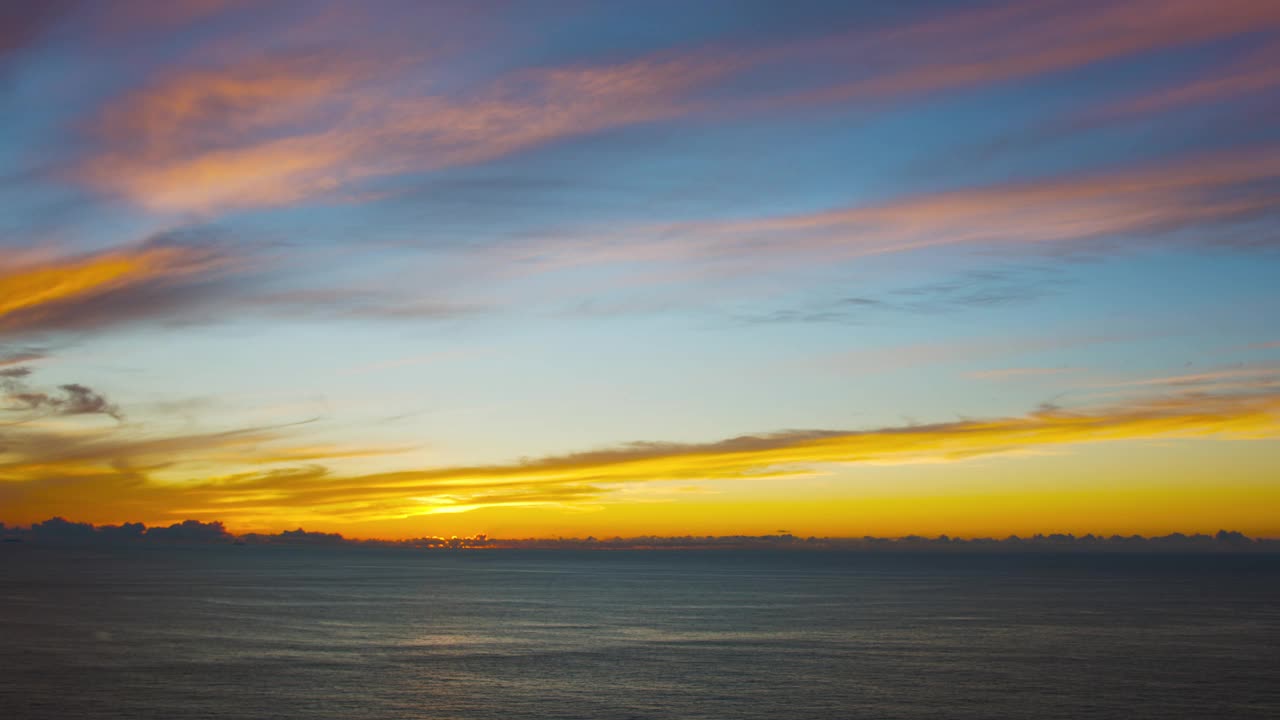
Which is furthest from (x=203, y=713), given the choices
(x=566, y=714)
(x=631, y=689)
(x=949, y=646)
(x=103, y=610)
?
(x=103, y=610)

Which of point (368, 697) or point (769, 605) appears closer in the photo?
point (368, 697)

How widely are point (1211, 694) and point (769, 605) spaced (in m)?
97.5

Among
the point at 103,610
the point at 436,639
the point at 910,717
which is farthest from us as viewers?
the point at 103,610

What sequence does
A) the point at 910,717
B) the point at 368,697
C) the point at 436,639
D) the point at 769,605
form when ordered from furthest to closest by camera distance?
the point at 769,605
the point at 436,639
the point at 368,697
the point at 910,717

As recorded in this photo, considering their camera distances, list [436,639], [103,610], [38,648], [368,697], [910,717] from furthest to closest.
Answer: [103,610] < [436,639] < [38,648] < [368,697] < [910,717]

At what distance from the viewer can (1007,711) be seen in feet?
228

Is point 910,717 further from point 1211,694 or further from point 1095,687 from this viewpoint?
point 1211,694

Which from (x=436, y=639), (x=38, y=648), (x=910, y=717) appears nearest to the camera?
(x=910, y=717)

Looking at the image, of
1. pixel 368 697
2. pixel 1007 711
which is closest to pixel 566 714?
pixel 368 697

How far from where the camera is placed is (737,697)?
74.8 meters

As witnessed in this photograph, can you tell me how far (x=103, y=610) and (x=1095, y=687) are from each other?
132 meters

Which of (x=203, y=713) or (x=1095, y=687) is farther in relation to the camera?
(x=1095, y=687)

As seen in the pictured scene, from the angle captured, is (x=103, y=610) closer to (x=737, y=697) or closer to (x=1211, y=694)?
(x=737, y=697)

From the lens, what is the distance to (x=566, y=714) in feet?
225
